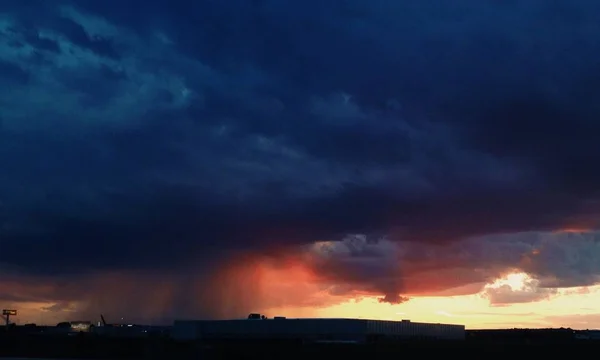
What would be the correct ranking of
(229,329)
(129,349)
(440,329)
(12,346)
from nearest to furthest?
(129,349) < (12,346) < (229,329) < (440,329)

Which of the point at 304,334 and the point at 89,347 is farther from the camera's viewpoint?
the point at 304,334

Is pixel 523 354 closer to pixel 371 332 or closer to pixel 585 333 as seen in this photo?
pixel 371 332

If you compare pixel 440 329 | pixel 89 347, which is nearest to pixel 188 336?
pixel 89 347

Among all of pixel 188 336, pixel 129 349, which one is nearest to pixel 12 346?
pixel 129 349

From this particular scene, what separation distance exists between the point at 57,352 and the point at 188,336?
41089 mm

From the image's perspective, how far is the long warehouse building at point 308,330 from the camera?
133625mm

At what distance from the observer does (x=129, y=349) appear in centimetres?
10844

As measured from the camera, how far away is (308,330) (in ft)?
451

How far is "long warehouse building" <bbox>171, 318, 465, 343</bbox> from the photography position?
133625mm

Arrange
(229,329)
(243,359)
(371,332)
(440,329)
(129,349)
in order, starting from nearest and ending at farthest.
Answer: (243,359) < (129,349) < (371,332) < (229,329) < (440,329)

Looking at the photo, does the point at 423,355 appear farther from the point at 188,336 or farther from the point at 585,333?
the point at 585,333

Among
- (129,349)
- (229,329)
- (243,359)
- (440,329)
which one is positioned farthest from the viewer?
(440,329)

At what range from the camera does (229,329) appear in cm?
14650

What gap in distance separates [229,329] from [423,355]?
A: 6203cm
